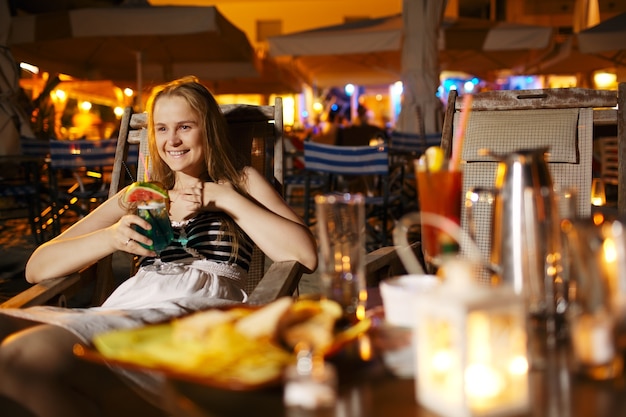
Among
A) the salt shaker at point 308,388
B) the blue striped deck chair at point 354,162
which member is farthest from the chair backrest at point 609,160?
the salt shaker at point 308,388

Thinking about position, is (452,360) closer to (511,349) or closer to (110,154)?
(511,349)

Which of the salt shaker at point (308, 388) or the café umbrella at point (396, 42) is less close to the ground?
the café umbrella at point (396, 42)

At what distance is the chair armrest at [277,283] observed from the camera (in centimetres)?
152

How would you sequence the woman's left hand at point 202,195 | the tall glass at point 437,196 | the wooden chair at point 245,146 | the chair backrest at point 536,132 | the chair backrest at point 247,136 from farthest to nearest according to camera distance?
the chair backrest at point 247,136
the chair backrest at point 536,132
the wooden chair at point 245,146
the woman's left hand at point 202,195
the tall glass at point 437,196

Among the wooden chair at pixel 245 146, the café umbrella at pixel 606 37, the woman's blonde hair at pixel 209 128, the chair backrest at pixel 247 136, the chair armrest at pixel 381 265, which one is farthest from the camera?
the café umbrella at pixel 606 37

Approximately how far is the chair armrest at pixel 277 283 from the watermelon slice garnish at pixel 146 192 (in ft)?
1.15

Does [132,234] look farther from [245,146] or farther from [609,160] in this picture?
[609,160]

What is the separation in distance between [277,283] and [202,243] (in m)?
0.55

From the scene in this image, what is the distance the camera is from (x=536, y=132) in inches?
101

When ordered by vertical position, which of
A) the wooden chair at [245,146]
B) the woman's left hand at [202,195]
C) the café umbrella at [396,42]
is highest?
the café umbrella at [396,42]

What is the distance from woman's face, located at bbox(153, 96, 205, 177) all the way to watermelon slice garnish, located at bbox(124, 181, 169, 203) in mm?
424

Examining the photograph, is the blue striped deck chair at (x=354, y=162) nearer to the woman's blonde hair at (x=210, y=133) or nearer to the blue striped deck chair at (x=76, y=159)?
A: the blue striped deck chair at (x=76, y=159)

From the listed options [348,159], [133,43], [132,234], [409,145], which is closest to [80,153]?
[348,159]

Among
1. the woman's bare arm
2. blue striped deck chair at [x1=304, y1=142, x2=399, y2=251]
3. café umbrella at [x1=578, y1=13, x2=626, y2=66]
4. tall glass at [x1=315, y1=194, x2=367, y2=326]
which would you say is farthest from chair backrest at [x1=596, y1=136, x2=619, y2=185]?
tall glass at [x1=315, y1=194, x2=367, y2=326]
